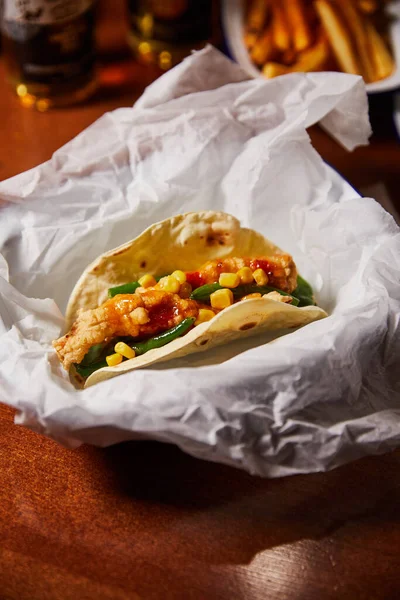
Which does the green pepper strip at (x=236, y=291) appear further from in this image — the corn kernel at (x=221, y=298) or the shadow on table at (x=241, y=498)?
the shadow on table at (x=241, y=498)

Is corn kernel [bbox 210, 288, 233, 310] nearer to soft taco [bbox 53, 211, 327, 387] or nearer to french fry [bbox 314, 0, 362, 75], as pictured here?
soft taco [bbox 53, 211, 327, 387]

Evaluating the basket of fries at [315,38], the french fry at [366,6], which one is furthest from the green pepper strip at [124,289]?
the french fry at [366,6]

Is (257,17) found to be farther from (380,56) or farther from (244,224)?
(244,224)

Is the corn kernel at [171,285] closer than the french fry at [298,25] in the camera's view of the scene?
Yes

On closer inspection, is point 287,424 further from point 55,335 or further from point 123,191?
Answer: point 123,191

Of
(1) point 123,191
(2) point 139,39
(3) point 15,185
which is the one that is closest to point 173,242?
(1) point 123,191

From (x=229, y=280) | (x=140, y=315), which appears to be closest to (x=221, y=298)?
(x=229, y=280)
